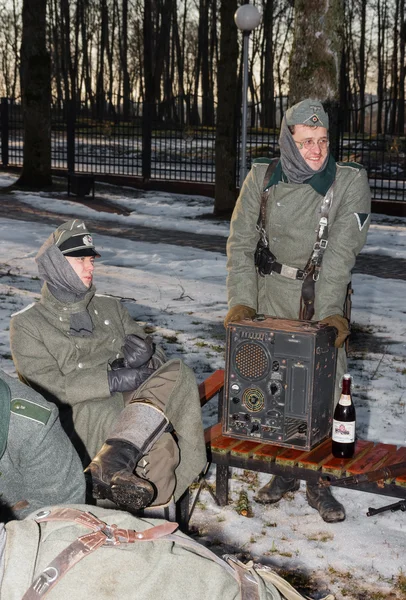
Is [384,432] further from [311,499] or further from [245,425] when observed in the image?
[245,425]

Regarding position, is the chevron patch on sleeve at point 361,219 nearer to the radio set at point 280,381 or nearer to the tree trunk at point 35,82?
the radio set at point 280,381

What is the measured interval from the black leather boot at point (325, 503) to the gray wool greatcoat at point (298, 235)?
2.00 feet

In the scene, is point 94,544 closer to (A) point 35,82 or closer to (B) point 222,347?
(B) point 222,347

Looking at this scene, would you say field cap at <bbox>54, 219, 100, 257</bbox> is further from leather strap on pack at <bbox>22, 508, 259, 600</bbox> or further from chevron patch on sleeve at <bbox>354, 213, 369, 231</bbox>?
leather strap on pack at <bbox>22, 508, 259, 600</bbox>

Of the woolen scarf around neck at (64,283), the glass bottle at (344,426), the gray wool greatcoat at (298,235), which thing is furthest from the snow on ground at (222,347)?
the woolen scarf around neck at (64,283)

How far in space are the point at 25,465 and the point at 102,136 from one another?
25.5 m

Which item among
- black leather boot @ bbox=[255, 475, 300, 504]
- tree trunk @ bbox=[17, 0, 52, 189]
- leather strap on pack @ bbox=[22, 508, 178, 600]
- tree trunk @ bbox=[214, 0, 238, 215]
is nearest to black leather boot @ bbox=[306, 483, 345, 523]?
black leather boot @ bbox=[255, 475, 300, 504]

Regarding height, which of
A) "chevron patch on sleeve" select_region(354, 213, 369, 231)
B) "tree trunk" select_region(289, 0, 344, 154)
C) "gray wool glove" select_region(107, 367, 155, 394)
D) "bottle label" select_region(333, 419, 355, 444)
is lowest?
"bottle label" select_region(333, 419, 355, 444)

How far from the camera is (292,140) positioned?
5004 mm

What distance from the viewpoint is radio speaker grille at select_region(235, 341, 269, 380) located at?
4914mm

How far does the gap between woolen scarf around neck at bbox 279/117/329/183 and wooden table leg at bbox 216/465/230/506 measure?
175 cm

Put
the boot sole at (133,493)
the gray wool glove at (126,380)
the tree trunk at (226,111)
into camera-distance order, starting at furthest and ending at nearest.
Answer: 1. the tree trunk at (226,111)
2. the gray wool glove at (126,380)
3. the boot sole at (133,493)

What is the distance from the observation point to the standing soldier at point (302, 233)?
4992 mm

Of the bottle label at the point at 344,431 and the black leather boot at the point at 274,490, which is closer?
the bottle label at the point at 344,431
